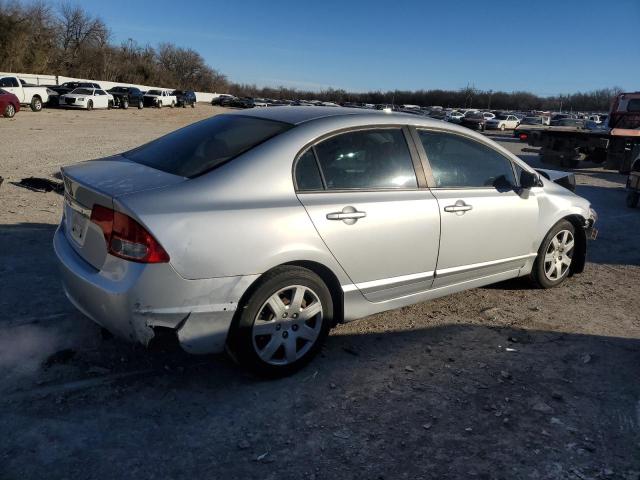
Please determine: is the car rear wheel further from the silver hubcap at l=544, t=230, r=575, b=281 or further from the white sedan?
the silver hubcap at l=544, t=230, r=575, b=281

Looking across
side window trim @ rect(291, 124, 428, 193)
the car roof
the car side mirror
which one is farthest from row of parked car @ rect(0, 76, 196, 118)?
the car side mirror

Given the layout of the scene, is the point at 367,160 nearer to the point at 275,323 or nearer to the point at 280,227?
the point at 280,227

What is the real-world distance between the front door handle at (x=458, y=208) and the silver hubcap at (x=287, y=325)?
129 centimetres

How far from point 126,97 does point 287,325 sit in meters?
46.3

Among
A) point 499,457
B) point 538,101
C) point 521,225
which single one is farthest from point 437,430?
point 538,101

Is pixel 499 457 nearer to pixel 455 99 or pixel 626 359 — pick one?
pixel 626 359

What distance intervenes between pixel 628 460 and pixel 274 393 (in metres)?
1.92

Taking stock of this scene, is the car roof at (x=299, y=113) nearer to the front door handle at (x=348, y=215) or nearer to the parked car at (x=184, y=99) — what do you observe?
the front door handle at (x=348, y=215)

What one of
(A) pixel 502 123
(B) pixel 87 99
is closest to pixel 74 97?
(B) pixel 87 99

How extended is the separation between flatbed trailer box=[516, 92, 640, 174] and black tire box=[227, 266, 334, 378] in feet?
47.9

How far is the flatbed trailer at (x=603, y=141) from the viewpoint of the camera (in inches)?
621

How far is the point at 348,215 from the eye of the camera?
346 centimetres

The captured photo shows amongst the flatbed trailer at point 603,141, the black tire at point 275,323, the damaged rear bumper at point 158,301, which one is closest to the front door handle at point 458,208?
the black tire at point 275,323

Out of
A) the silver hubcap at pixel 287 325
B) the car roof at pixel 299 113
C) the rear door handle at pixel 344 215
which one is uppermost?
the car roof at pixel 299 113
